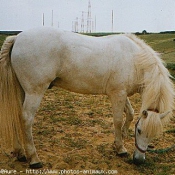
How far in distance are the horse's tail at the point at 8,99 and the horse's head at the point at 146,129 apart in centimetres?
165

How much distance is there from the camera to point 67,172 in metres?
3.40

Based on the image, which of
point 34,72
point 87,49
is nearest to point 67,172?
point 34,72

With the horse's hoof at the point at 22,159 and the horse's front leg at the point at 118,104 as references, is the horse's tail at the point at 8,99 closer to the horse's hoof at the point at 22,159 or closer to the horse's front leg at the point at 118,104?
the horse's hoof at the point at 22,159

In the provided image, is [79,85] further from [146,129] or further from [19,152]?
[19,152]

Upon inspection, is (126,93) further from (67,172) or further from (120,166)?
(67,172)

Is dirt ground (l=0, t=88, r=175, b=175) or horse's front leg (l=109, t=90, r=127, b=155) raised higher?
horse's front leg (l=109, t=90, r=127, b=155)

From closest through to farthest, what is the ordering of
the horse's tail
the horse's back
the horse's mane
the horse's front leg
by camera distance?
the horse's back
the horse's tail
the horse's mane
the horse's front leg

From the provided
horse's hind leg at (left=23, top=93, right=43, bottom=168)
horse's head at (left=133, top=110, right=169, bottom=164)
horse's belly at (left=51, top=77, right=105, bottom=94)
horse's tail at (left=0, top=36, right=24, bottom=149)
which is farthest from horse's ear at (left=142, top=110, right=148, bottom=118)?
horse's tail at (left=0, top=36, right=24, bottom=149)

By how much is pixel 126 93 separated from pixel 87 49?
896 millimetres

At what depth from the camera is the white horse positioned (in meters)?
3.32

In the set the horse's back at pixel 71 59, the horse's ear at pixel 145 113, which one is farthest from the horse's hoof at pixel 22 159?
the horse's ear at pixel 145 113

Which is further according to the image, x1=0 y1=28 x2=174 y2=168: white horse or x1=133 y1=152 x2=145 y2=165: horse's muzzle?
x1=133 y1=152 x2=145 y2=165: horse's muzzle

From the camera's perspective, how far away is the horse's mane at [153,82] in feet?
11.7

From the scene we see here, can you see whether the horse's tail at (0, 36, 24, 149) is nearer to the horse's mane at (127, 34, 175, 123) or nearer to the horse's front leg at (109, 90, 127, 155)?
the horse's front leg at (109, 90, 127, 155)
